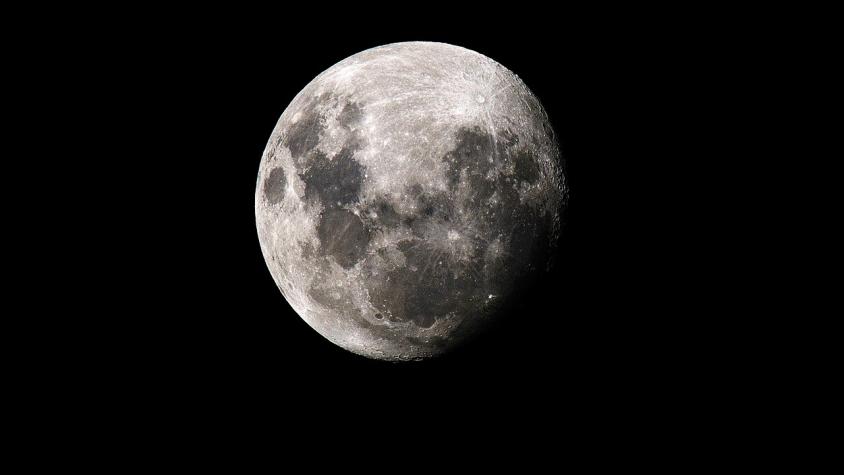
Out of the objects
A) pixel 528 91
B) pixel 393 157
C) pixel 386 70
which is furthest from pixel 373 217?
pixel 528 91

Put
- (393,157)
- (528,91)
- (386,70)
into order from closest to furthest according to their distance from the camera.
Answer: (393,157) → (386,70) → (528,91)

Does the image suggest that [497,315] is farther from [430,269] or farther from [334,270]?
[334,270]

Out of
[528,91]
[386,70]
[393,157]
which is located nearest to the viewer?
[393,157]

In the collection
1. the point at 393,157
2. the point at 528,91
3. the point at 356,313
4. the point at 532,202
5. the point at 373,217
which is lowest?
the point at 356,313

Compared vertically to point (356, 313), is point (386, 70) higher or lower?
higher

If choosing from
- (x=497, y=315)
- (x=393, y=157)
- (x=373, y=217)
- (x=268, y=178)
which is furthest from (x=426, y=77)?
(x=497, y=315)

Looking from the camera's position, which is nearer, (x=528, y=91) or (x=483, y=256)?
(x=483, y=256)

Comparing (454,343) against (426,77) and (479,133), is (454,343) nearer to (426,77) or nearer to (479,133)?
(479,133)
